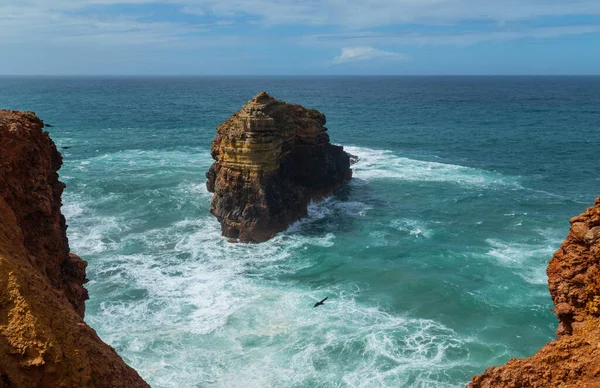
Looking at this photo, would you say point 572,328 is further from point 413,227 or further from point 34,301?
point 413,227

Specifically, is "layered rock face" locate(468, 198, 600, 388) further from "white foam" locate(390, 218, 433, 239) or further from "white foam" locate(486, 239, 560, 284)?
"white foam" locate(390, 218, 433, 239)

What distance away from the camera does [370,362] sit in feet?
81.8

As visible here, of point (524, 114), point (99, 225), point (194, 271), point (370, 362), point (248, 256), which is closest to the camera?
point (370, 362)

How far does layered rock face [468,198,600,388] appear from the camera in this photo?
948 cm

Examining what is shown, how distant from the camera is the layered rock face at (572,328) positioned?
9477 mm

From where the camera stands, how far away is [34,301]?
9164 millimetres

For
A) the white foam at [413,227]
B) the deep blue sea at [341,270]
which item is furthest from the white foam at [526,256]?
the white foam at [413,227]

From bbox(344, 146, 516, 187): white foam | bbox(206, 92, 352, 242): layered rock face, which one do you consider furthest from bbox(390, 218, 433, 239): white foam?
bbox(344, 146, 516, 187): white foam

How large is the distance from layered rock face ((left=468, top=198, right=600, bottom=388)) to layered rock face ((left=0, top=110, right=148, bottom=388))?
8104 mm

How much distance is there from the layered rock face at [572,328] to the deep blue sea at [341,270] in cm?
1247

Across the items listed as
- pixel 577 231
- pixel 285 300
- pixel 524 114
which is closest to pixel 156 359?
pixel 285 300

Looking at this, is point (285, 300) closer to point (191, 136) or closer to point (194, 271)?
point (194, 271)

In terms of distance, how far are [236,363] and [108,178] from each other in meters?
41.5

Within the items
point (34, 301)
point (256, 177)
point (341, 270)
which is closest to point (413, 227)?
point (341, 270)
